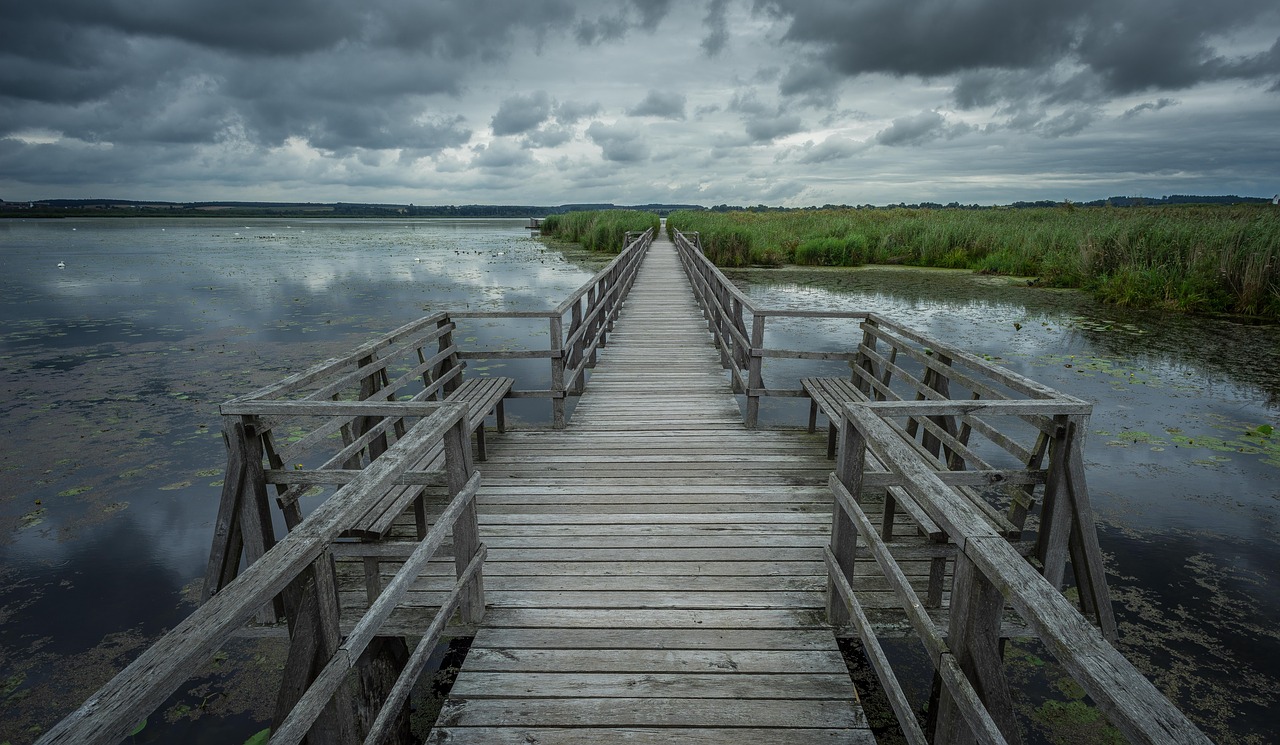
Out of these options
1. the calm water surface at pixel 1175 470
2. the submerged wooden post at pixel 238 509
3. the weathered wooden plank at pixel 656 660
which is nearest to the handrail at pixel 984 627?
the weathered wooden plank at pixel 656 660

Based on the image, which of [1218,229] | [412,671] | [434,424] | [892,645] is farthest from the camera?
[1218,229]

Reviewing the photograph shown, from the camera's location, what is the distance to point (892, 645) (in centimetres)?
409

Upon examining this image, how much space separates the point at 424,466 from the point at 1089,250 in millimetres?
18716

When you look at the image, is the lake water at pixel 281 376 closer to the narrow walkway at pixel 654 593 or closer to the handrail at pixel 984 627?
the narrow walkway at pixel 654 593

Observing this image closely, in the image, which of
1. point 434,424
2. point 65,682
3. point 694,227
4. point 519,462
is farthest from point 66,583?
point 694,227

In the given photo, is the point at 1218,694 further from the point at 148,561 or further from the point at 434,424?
the point at 148,561

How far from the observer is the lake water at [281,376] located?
12.5 feet

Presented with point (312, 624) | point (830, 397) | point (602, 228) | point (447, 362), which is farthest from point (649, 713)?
point (602, 228)

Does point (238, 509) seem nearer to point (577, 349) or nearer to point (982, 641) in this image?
point (982, 641)

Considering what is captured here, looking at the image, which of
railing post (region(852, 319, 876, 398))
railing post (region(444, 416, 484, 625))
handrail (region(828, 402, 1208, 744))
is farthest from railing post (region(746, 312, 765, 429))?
railing post (region(444, 416, 484, 625))

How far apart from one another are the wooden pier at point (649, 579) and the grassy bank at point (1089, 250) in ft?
40.1

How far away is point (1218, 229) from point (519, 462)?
56.8 ft

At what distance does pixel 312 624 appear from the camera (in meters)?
1.65

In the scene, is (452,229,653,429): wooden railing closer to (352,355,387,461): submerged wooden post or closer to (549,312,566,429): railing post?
(549,312,566,429): railing post
